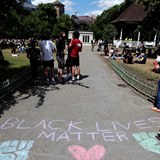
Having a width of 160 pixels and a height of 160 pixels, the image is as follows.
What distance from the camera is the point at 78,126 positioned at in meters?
6.11

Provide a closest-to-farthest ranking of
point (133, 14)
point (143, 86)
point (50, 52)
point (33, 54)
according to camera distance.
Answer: point (143, 86), point (50, 52), point (33, 54), point (133, 14)

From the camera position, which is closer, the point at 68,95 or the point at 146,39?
the point at 68,95

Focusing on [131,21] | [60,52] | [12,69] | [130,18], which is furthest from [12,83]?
[130,18]

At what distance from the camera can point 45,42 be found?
1011cm

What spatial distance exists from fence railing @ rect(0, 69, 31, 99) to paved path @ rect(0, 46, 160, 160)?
1.05 feet

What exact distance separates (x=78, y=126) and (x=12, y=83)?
409 cm

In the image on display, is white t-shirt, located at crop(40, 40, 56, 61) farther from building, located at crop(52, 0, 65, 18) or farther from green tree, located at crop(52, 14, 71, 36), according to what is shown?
building, located at crop(52, 0, 65, 18)

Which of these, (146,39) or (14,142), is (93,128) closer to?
(14,142)

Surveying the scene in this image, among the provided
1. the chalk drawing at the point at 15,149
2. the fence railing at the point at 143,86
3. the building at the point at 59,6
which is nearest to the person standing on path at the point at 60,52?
the fence railing at the point at 143,86

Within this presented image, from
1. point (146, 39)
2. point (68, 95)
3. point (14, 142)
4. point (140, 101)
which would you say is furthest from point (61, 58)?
point (146, 39)

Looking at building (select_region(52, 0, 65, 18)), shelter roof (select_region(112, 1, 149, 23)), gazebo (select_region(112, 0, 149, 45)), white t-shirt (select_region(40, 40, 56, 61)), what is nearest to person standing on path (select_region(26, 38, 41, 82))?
white t-shirt (select_region(40, 40, 56, 61))

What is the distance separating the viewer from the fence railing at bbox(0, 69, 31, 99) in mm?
8500

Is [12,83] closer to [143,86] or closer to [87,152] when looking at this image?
[143,86]

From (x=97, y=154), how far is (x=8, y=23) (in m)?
6.31
